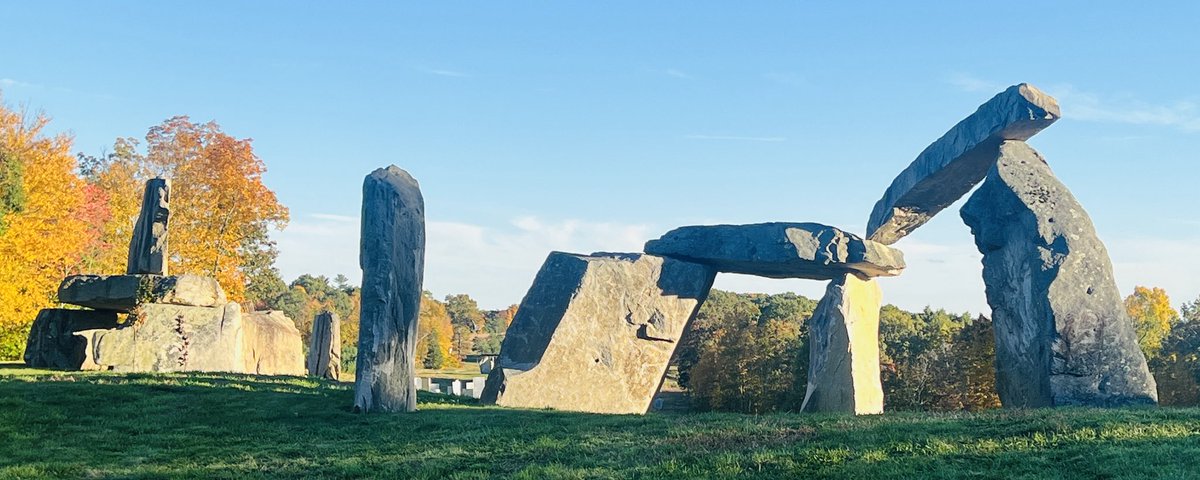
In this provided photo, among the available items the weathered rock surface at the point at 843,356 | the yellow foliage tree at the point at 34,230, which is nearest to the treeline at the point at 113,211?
the yellow foliage tree at the point at 34,230

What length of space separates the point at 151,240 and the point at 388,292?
28.5 ft

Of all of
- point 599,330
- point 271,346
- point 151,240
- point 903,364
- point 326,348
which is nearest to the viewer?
point 599,330

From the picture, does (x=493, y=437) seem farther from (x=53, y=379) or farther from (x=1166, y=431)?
(x=53, y=379)

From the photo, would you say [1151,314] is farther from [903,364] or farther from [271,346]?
[271,346]

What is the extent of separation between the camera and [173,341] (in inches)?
690

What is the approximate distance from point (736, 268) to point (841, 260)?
2.25 m

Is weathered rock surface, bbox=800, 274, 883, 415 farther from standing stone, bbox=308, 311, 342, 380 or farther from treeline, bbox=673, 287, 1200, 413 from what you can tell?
standing stone, bbox=308, 311, 342, 380

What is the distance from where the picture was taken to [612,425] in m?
10.2

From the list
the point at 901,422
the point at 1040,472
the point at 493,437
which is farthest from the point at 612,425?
Result: the point at 1040,472

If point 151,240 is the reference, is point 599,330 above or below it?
below

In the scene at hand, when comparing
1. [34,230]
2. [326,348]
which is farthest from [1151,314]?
[34,230]

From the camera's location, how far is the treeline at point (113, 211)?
75.5ft

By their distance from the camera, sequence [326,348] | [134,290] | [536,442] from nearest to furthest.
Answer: [536,442], [134,290], [326,348]

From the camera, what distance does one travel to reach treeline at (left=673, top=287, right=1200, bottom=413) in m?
20.4
